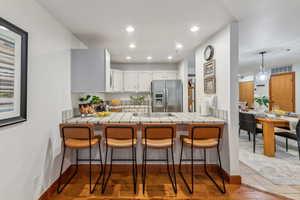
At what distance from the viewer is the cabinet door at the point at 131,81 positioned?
16.5 feet

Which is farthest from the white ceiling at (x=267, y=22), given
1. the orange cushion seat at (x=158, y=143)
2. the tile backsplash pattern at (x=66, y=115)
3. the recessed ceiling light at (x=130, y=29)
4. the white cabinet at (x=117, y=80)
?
the white cabinet at (x=117, y=80)

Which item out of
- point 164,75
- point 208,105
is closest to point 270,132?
point 208,105

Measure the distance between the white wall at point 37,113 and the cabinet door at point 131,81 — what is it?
2736 mm

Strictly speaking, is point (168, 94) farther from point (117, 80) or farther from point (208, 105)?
point (208, 105)

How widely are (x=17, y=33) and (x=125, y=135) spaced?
1533 millimetres

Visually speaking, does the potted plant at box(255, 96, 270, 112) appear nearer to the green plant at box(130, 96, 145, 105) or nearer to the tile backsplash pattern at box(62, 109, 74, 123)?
the green plant at box(130, 96, 145, 105)

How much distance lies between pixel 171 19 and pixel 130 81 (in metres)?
3.13

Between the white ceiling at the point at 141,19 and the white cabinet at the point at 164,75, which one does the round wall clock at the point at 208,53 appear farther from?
the white cabinet at the point at 164,75

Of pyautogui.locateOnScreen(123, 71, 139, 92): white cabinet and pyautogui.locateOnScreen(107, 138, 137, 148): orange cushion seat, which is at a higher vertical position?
pyautogui.locateOnScreen(123, 71, 139, 92): white cabinet

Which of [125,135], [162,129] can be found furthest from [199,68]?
[125,135]

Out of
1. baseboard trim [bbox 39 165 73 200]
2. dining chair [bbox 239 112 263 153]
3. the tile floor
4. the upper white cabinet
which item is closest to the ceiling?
the upper white cabinet

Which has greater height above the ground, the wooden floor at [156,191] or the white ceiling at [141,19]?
the white ceiling at [141,19]

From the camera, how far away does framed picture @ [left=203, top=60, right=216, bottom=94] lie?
2600 mm

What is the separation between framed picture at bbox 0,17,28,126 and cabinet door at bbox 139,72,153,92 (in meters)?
3.67
